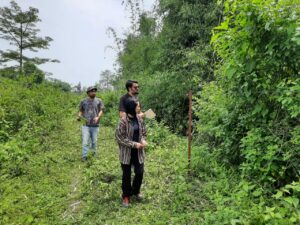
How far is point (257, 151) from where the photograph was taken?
13.8ft

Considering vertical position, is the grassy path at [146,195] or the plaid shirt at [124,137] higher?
the plaid shirt at [124,137]

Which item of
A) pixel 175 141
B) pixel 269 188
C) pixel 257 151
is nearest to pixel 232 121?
pixel 257 151

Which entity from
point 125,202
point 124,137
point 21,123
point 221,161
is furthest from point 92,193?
point 21,123

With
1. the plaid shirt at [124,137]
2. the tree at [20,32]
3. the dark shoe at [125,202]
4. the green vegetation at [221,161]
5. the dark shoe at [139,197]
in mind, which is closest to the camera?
the green vegetation at [221,161]

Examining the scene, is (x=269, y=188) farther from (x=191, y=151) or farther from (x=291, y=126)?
(x=191, y=151)

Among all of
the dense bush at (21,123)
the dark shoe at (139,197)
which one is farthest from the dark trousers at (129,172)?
the dense bush at (21,123)

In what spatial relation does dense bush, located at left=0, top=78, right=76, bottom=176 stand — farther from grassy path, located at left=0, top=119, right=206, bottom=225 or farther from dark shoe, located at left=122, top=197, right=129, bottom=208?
dark shoe, located at left=122, top=197, right=129, bottom=208

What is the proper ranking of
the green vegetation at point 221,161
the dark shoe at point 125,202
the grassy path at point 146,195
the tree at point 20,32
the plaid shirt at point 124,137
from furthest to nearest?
1. the tree at point 20,32
2. the dark shoe at point 125,202
3. the plaid shirt at point 124,137
4. the grassy path at point 146,195
5. the green vegetation at point 221,161

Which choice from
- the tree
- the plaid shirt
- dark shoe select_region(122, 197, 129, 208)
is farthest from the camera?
the tree

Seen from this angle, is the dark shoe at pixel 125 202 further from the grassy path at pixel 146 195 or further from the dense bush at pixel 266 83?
the dense bush at pixel 266 83

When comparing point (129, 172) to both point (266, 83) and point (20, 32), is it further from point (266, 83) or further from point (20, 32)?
point (20, 32)

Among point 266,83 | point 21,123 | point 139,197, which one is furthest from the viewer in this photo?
point 21,123

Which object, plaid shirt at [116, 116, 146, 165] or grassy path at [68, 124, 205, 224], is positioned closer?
grassy path at [68, 124, 205, 224]

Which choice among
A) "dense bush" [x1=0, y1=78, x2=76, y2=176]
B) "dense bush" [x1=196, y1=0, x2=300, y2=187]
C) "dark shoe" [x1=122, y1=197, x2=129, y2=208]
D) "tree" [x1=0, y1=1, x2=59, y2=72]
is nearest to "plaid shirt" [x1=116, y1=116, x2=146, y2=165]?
"dark shoe" [x1=122, y1=197, x2=129, y2=208]
